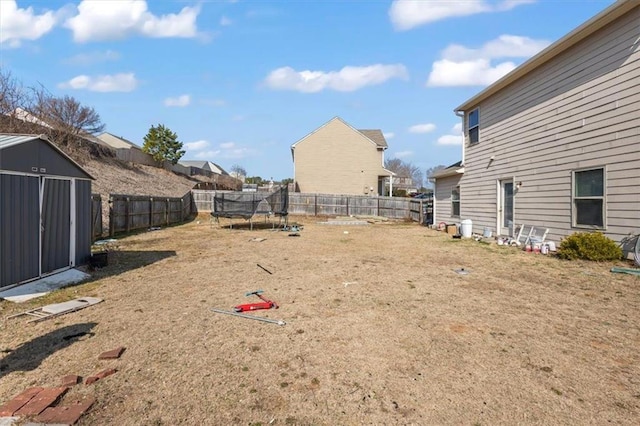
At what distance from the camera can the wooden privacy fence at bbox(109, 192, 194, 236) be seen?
1218 cm

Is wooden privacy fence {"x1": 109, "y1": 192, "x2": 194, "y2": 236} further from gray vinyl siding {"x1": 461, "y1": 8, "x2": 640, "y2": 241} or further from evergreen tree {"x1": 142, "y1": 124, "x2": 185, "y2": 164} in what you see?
evergreen tree {"x1": 142, "y1": 124, "x2": 185, "y2": 164}

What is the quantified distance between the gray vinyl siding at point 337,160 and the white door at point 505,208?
53.4ft

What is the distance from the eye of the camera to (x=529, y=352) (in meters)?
3.17

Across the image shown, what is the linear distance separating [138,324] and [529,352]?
405 cm

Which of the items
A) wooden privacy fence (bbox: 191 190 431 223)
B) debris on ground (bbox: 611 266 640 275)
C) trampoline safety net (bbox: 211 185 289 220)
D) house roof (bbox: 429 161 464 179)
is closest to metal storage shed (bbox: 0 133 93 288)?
trampoline safety net (bbox: 211 185 289 220)

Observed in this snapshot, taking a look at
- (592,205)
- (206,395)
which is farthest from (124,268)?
(592,205)

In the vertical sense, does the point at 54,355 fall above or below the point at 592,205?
below

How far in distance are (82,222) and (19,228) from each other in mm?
1789

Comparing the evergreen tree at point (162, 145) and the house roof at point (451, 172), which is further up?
the evergreen tree at point (162, 145)

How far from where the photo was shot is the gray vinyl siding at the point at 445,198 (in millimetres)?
14725

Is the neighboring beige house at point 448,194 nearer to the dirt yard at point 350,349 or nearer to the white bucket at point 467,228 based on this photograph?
the white bucket at point 467,228

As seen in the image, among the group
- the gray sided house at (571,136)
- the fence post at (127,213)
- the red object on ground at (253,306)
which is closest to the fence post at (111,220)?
the fence post at (127,213)

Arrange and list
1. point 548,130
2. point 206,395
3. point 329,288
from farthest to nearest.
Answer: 1. point 548,130
2. point 329,288
3. point 206,395

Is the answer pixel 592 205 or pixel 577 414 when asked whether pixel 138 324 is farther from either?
pixel 592 205
